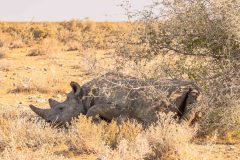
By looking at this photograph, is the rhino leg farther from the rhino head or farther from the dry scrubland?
the rhino head

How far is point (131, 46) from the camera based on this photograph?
990 cm

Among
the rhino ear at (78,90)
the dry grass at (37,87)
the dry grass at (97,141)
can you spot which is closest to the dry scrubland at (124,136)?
the dry grass at (97,141)

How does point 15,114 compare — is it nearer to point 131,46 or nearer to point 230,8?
point 131,46

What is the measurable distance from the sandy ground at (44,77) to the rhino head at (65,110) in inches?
28.3

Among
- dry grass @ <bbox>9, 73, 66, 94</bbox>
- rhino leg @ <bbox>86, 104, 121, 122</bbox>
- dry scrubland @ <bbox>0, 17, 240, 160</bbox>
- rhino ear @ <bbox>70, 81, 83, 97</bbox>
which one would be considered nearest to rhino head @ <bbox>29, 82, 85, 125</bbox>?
rhino ear @ <bbox>70, 81, 83, 97</bbox>

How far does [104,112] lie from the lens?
9664 mm

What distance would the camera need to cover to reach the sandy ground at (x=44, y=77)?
8.43m

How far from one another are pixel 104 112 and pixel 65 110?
3.21 ft

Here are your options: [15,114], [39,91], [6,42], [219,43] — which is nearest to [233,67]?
[219,43]

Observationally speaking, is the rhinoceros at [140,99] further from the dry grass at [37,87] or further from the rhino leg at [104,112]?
the dry grass at [37,87]

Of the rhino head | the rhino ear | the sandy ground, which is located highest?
the rhino ear

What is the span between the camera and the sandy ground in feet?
27.7

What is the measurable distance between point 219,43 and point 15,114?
4256mm

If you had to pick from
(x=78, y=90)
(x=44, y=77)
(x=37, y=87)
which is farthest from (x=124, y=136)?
(x=44, y=77)
